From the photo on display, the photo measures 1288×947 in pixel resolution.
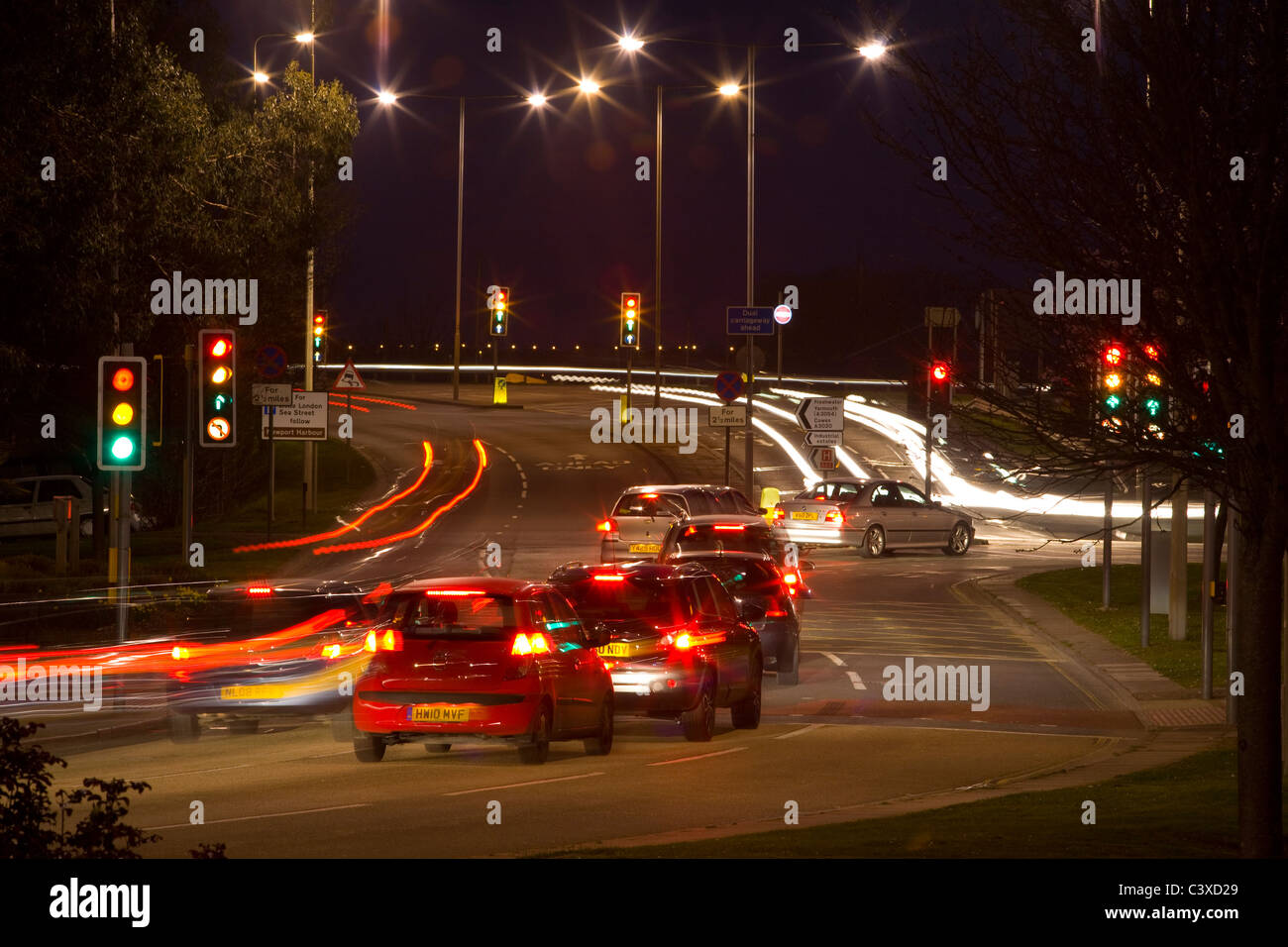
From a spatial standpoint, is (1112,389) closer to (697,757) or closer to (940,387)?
(940,387)

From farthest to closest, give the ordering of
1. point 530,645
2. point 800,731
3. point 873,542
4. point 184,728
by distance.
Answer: point 873,542 < point 800,731 < point 184,728 < point 530,645

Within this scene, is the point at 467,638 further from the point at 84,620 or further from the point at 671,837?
the point at 84,620

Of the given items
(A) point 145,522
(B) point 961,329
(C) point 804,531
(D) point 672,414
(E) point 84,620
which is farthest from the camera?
(D) point 672,414

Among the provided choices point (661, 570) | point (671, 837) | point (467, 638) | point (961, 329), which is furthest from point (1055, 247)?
point (661, 570)

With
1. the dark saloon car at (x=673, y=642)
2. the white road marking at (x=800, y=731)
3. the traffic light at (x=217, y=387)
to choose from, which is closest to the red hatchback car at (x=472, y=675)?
the dark saloon car at (x=673, y=642)

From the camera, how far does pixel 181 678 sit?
51.9ft

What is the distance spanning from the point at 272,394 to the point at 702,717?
920 inches

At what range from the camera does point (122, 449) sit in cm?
1883

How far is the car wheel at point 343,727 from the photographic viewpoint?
54.0 feet

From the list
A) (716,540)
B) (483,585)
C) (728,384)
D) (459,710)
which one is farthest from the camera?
(728,384)

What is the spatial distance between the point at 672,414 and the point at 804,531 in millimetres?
31133

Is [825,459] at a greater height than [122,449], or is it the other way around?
[825,459]

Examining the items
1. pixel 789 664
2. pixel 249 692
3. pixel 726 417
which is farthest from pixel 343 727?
pixel 726 417
